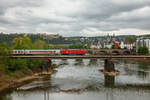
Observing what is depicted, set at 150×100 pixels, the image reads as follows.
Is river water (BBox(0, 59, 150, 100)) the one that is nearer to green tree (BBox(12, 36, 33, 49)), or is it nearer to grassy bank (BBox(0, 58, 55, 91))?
grassy bank (BBox(0, 58, 55, 91))

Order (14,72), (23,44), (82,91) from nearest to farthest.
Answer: (82,91)
(14,72)
(23,44)

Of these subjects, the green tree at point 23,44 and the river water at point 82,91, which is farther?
the green tree at point 23,44

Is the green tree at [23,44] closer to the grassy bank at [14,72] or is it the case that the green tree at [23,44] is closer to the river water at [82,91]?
the grassy bank at [14,72]

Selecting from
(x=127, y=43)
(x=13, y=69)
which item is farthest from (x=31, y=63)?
(x=127, y=43)

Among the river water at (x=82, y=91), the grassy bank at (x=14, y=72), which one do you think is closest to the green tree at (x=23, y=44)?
the grassy bank at (x=14, y=72)

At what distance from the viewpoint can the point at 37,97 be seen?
35719 millimetres

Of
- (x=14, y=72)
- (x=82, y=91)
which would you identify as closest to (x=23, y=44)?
(x=14, y=72)

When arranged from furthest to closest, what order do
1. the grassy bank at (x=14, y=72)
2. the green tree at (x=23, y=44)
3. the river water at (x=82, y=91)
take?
the green tree at (x=23, y=44), the grassy bank at (x=14, y=72), the river water at (x=82, y=91)

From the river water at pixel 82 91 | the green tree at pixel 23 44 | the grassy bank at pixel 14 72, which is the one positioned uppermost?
the green tree at pixel 23 44

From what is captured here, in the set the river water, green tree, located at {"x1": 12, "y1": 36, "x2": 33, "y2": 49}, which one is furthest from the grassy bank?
green tree, located at {"x1": 12, "y1": 36, "x2": 33, "y2": 49}

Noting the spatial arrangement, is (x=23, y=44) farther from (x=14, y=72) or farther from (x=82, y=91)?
(x=82, y=91)

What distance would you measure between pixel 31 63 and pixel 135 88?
124 feet

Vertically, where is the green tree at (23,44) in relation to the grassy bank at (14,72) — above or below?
above

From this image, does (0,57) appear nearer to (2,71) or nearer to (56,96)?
(2,71)
